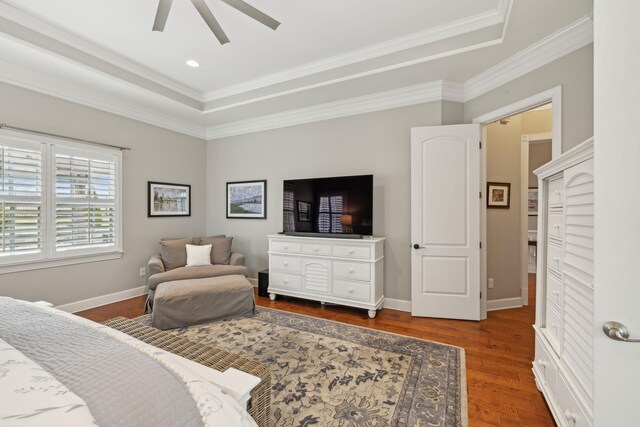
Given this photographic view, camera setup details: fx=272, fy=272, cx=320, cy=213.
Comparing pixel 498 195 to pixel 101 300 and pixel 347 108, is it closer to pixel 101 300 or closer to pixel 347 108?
pixel 347 108

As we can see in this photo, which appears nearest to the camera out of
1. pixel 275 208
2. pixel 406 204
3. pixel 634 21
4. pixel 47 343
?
pixel 634 21

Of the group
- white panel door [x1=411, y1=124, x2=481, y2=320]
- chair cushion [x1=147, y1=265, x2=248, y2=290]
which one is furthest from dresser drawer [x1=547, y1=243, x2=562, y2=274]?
chair cushion [x1=147, y1=265, x2=248, y2=290]

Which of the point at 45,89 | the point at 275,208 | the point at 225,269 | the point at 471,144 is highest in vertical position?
the point at 45,89

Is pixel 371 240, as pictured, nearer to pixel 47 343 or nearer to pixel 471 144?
pixel 471 144

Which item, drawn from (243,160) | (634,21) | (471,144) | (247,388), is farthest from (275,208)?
(634,21)

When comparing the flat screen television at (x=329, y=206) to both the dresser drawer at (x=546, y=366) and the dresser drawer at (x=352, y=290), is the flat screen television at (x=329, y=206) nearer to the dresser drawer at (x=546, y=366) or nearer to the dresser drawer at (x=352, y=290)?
the dresser drawer at (x=352, y=290)

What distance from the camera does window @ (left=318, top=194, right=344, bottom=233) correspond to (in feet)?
11.6

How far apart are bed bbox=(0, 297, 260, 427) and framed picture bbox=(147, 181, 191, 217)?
329 cm

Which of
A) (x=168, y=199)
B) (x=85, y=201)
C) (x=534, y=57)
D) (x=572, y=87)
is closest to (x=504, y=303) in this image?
(x=572, y=87)

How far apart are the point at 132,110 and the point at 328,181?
291cm

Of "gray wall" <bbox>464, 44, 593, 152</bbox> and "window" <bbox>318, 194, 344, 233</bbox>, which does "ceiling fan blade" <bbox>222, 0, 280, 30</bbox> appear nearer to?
"window" <bbox>318, 194, 344, 233</bbox>

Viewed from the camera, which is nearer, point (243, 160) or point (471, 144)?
point (471, 144)

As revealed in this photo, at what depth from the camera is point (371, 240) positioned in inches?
126

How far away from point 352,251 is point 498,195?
2064mm
